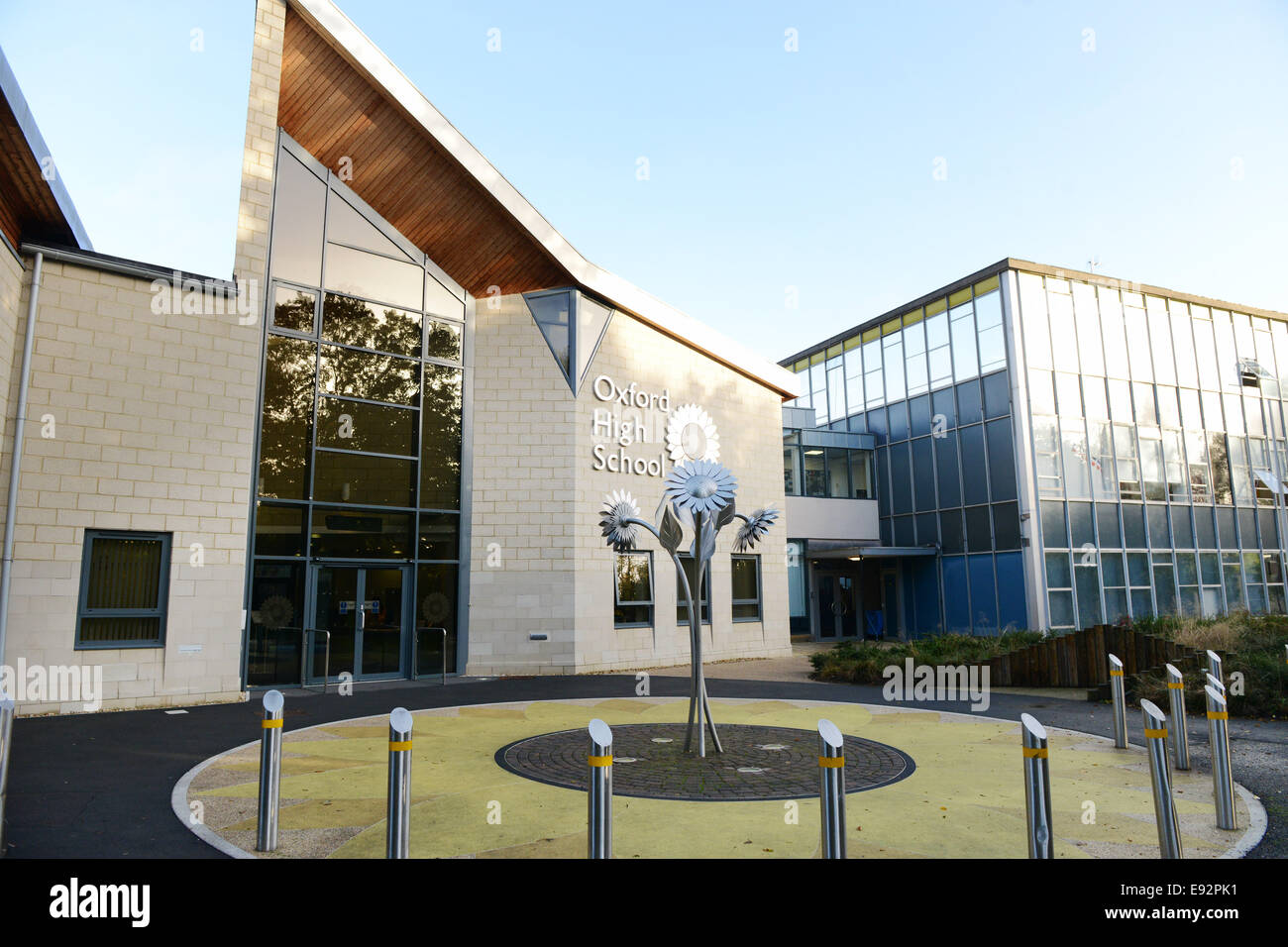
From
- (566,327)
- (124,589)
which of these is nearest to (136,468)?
(124,589)

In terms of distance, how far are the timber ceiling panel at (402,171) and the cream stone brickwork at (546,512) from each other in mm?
960

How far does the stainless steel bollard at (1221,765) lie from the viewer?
19.0 ft

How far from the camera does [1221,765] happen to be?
19.3 feet

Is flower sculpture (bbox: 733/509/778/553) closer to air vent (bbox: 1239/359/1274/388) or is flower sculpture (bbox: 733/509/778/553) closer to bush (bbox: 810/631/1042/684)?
bush (bbox: 810/631/1042/684)

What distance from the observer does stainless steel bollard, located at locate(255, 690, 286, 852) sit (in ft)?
17.2

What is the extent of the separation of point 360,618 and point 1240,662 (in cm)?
1461

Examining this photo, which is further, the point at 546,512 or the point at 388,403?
the point at 546,512

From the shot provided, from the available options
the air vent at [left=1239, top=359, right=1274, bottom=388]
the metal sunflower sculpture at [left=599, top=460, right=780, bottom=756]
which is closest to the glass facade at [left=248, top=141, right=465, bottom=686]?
the metal sunflower sculpture at [left=599, top=460, right=780, bottom=756]

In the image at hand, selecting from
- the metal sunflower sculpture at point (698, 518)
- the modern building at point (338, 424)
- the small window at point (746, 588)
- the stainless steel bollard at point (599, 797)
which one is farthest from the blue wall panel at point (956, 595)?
the stainless steel bollard at point (599, 797)

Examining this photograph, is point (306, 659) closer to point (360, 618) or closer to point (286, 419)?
point (360, 618)

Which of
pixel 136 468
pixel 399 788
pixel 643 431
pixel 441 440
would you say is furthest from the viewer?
pixel 643 431

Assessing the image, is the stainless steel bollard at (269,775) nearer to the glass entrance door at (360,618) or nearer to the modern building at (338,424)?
the modern building at (338,424)
